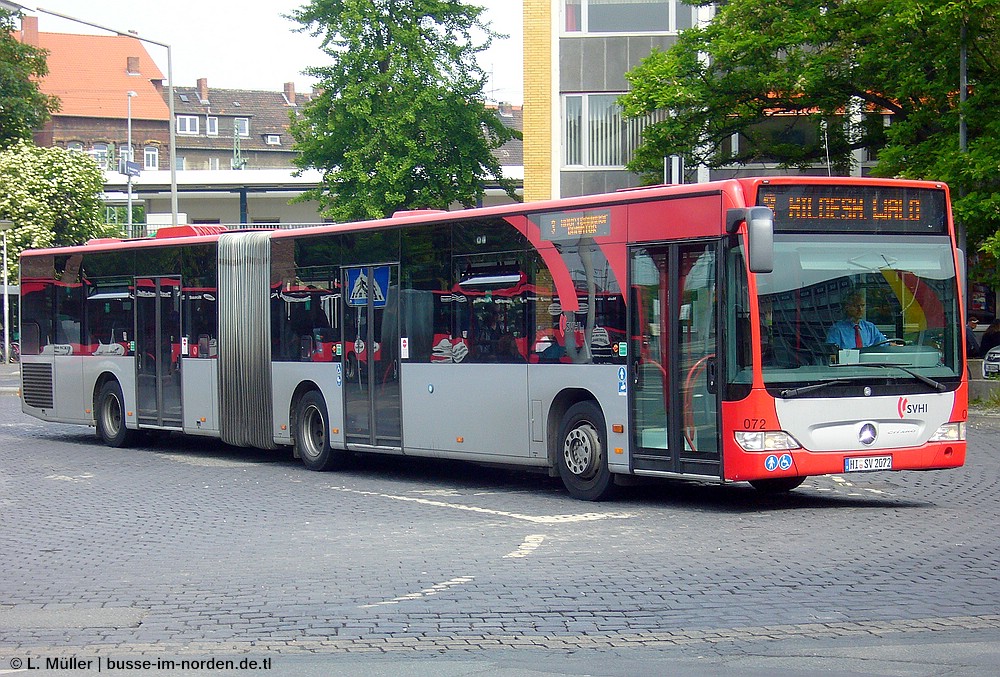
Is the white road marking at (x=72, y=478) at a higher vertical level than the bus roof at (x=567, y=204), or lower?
lower

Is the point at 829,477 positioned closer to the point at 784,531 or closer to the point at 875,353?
the point at 875,353

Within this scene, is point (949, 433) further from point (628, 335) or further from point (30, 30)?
point (30, 30)

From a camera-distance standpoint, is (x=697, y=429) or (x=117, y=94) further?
(x=117, y=94)

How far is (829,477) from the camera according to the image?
53.4 feet

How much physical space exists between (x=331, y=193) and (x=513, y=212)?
30.8m

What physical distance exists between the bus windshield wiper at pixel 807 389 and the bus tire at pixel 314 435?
7.06 meters

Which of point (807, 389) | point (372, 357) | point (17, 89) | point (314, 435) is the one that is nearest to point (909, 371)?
point (807, 389)

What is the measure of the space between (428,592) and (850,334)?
17.4 ft

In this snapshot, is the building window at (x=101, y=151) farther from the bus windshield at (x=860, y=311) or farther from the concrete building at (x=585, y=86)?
the bus windshield at (x=860, y=311)

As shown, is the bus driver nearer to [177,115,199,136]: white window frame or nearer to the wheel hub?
the wheel hub

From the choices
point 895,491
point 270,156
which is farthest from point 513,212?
point 270,156

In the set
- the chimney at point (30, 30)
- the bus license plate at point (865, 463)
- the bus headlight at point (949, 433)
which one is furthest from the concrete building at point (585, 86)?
the chimney at point (30, 30)

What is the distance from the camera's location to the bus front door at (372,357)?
16.6 metres

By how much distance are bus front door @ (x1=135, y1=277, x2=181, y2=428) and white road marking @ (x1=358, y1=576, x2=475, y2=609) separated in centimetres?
1190
